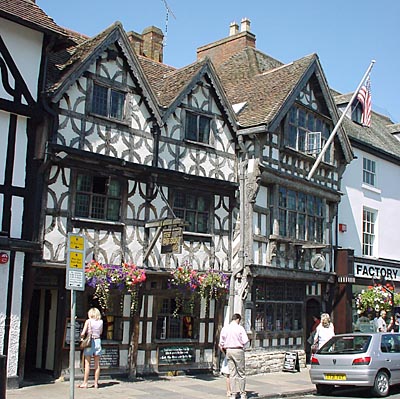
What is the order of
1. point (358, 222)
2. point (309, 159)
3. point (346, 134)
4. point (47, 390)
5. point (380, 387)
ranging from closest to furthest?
point (47, 390) → point (380, 387) → point (309, 159) → point (346, 134) → point (358, 222)

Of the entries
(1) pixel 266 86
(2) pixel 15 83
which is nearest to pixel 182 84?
(1) pixel 266 86

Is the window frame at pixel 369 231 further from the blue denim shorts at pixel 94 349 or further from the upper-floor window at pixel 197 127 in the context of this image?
the blue denim shorts at pixel 94 349

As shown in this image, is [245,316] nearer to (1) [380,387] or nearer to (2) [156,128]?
(1) [380,387]

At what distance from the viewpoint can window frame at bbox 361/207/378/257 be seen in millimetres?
23803

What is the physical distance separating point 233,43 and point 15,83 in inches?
494

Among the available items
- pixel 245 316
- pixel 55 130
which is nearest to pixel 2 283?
pixel 55 130

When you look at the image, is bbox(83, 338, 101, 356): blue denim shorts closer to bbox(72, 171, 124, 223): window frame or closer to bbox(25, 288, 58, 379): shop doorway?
bbox(25, 288, 58, 379): shop doorway

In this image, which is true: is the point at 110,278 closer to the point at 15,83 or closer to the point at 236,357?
the point at 236,357

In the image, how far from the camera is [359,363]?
13.9m

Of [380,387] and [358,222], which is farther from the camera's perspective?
[358,222]

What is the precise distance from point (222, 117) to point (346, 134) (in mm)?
5812

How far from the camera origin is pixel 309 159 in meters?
20.0

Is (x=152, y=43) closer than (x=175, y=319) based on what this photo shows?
No

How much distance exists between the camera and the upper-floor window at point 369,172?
78.7 feet
